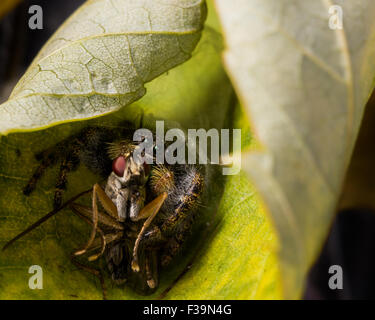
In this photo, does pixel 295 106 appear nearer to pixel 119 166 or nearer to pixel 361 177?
pixel 119 166

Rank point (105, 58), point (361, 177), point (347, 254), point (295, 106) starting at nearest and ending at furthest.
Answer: point (295, 106)
point (105, 58)
point (361, 177)
point (347, 254)

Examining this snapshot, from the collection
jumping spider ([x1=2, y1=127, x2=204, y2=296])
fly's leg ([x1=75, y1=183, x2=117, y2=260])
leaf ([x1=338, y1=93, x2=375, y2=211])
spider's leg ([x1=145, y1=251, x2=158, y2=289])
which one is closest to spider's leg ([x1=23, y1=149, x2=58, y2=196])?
jumping spider ([x1=2, y1=127, x2=204, y2=296])

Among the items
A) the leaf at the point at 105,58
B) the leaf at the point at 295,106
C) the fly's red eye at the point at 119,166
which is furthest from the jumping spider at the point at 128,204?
the leaf at the point at 295,106

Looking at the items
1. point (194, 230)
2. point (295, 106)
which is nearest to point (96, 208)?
point (194, 230)

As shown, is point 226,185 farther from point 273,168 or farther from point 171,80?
point 273,168

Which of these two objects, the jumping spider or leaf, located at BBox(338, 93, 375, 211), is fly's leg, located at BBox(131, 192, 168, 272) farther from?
leaf, located at BBox(338, 93, 375, 211)

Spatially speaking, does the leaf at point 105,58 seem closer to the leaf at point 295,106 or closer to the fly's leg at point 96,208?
the fly's leg at point 96,208
